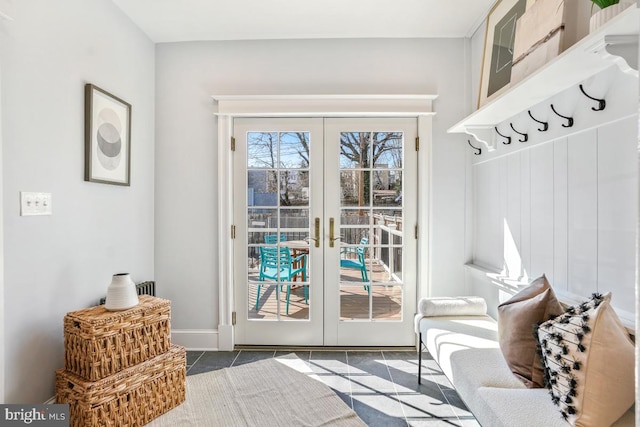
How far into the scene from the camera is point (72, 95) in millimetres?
2055

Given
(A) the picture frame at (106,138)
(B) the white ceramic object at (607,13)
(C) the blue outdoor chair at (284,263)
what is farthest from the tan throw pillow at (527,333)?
(A) the picture frame at (106,138)

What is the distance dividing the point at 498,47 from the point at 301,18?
1.41 metres

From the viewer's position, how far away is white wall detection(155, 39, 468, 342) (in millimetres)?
2896

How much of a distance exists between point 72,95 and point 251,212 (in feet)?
4.75

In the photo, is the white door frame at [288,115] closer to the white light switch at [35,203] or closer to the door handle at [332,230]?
the door handle at [332,230]

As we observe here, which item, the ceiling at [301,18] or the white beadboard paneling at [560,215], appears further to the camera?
the ceiling at [301,18]

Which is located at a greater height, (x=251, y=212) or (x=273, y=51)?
(x=273, y=51)

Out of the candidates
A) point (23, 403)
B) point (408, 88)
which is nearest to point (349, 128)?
point (408, 88)

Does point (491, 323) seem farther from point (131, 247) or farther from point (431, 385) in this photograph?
point (131, 247)

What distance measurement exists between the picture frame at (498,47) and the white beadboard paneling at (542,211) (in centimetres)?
50

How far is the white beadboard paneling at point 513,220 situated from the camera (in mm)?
2215

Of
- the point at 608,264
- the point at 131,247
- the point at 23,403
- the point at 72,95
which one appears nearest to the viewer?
the point at 608,264

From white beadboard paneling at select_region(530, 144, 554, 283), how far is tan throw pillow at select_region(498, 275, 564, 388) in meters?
0.39

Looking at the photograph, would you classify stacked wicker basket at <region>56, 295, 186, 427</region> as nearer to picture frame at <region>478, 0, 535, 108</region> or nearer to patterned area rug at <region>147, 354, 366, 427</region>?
patterned area rug at <region>147, 354, 366, 427</region>
